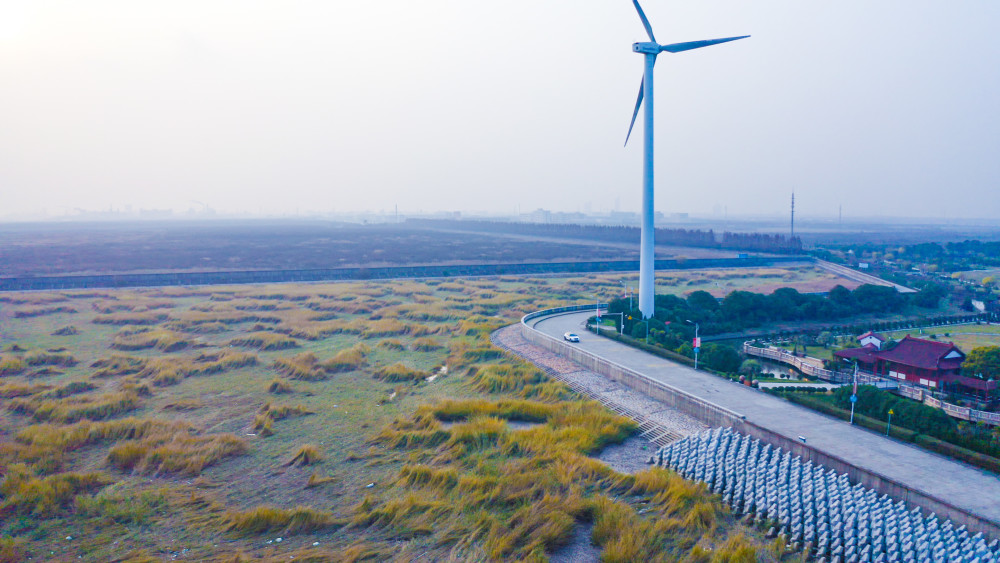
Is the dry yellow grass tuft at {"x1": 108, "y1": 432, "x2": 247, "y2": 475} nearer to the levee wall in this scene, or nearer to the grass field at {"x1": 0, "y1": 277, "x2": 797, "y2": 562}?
the grass field at {"x1": 0, "y1": 277, "x2": 797, "y2": 562}

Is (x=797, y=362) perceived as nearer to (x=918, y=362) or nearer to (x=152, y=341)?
(x=918, y=362)

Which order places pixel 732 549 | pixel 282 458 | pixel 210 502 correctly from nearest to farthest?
pixel 732 549
pixel 210 502
pixel 282 458

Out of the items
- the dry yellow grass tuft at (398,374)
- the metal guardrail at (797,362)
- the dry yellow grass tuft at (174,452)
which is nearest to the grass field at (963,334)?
the metal guardrail at (797,362)

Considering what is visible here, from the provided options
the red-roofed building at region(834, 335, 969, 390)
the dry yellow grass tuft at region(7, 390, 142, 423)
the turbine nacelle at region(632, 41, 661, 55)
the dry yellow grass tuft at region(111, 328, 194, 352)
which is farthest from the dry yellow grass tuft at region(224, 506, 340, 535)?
the turbine nacelle at region(632, 41, 661, 55)

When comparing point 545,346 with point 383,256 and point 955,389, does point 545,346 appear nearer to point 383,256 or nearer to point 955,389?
point 955,389

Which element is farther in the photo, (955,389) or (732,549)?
(955,389)

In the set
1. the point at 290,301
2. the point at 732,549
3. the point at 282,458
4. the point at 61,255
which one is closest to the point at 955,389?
the point at 732,549

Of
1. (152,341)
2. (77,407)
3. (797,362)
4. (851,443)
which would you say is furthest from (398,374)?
(797,362)
